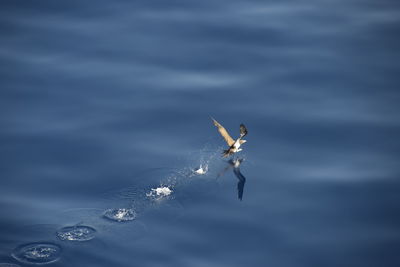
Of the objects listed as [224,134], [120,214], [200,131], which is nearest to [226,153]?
[224,134]

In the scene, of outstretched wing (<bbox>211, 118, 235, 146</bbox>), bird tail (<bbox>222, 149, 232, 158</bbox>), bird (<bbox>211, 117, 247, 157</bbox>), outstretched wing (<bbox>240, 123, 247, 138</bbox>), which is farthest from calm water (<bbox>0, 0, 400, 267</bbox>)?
outstretched wing (<bbox>240, 123, 247, 138</bbox>)

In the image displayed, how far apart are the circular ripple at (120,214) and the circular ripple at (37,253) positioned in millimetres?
2134

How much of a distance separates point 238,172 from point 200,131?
2816 mm

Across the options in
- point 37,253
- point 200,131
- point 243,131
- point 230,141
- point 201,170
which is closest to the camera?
point 37,253

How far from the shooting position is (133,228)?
23.1 m

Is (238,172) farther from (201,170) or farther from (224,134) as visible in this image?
(224,134)

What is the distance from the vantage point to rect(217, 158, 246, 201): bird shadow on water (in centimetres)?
2502

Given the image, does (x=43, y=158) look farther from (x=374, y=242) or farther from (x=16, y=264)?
(x=374, y=242)

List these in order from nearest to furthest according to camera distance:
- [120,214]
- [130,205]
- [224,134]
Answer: [120,214] → [130,205] → [224,134]

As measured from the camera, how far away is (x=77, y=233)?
2273cm

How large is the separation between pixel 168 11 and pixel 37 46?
6.71 m

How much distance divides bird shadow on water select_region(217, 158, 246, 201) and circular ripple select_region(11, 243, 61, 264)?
6.65 m

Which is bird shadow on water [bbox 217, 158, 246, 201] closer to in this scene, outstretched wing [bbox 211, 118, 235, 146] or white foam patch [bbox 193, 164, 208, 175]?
white foam patch [bbox 193, 164, 208, 175]

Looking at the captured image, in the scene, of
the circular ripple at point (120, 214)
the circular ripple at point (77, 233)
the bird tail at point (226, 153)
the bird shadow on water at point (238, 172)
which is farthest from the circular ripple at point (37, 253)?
the bird tail at point (226, 153)
